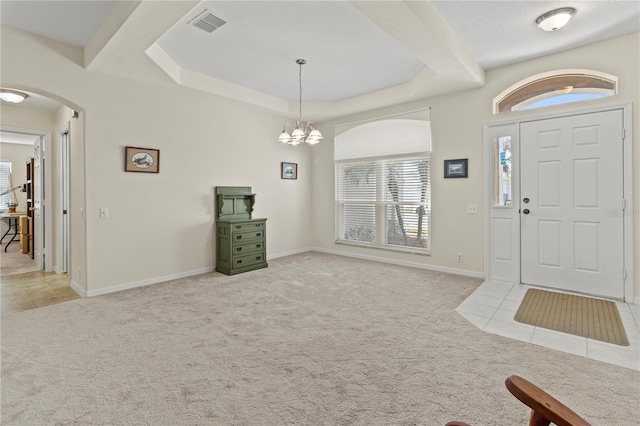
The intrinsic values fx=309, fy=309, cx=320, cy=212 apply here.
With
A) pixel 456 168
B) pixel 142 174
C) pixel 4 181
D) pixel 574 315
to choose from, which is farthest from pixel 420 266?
pixel 4 181

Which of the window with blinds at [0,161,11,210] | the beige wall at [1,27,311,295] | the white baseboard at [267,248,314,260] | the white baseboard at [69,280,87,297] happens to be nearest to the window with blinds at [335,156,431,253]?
the white baseboard at [267,248,314,260]

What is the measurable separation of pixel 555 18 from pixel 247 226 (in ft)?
15.0

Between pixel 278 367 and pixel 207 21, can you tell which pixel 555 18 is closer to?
pixel 207 21

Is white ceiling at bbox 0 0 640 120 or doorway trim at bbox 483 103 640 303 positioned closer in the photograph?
white ceiling at bbox 0 0 640 120

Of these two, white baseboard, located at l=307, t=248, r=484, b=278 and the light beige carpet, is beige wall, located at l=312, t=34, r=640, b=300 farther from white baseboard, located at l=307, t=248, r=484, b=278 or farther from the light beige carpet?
the light beige carpet

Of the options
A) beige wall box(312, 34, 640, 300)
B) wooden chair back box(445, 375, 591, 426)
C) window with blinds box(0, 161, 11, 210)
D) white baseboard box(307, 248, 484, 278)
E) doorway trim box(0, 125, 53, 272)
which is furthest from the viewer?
window with blinds box(0, 161, 11, 210)

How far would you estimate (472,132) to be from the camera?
4.61m

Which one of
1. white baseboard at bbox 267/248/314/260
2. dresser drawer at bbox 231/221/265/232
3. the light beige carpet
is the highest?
dresser drawer at bbox 231/221/265/232

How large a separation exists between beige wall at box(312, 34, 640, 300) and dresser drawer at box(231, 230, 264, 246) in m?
2.28

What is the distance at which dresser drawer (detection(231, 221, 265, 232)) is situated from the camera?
194 inches

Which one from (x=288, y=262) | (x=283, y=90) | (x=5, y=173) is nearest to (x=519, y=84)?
(x=283, y=90)

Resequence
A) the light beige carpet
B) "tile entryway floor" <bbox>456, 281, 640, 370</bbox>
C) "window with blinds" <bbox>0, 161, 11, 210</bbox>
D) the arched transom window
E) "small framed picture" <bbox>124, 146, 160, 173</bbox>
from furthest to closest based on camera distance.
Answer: "window with blinds" <bbox>0, 161, 11, 210</bbox> < "small framed picture" <bbox>124, 146, 160, 173</bbox> < the arched transom window < "tile entryway floor" <bbox>456, 281, 640, 370</bbox> < the light beige carpet

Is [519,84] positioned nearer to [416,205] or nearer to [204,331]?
[416,205]

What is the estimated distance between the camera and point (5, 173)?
324 inches
